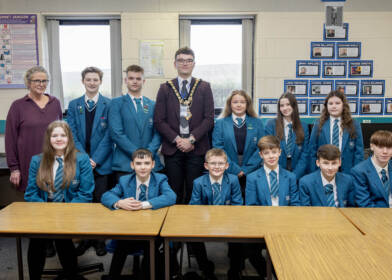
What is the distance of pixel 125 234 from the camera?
163 centimetres

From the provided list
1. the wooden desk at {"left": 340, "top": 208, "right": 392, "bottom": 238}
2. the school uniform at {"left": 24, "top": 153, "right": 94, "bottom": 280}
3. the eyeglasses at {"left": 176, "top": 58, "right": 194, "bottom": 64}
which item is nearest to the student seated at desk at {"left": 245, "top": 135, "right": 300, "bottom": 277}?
the wooden desk at {"left": 340, "top": 208, "right": 392, "bottom": 238}

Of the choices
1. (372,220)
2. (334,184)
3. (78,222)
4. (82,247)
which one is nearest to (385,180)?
(334,184)

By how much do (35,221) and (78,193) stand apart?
0.51 metres

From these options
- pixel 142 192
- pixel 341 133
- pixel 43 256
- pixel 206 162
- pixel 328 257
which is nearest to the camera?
pixel 328 257

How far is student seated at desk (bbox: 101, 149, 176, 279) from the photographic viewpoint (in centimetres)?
201

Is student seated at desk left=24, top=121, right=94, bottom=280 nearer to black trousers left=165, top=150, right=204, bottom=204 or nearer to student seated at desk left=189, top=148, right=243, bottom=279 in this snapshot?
black trousers left=165, top=150, right=204, bottom=204

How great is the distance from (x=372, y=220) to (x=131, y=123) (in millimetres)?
1851

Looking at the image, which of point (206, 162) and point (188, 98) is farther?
point (188, 98)

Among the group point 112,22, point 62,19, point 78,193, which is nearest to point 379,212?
point 78,193

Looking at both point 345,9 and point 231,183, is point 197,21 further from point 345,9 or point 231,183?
point 231,183

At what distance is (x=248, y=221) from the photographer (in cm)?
179

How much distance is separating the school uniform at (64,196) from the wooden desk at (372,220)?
173cm

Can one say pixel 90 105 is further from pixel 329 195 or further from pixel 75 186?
pixel 329 195

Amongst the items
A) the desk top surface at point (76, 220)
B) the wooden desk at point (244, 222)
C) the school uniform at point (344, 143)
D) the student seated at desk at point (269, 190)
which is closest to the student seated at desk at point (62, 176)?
the desk top surface at point (76, 220)
